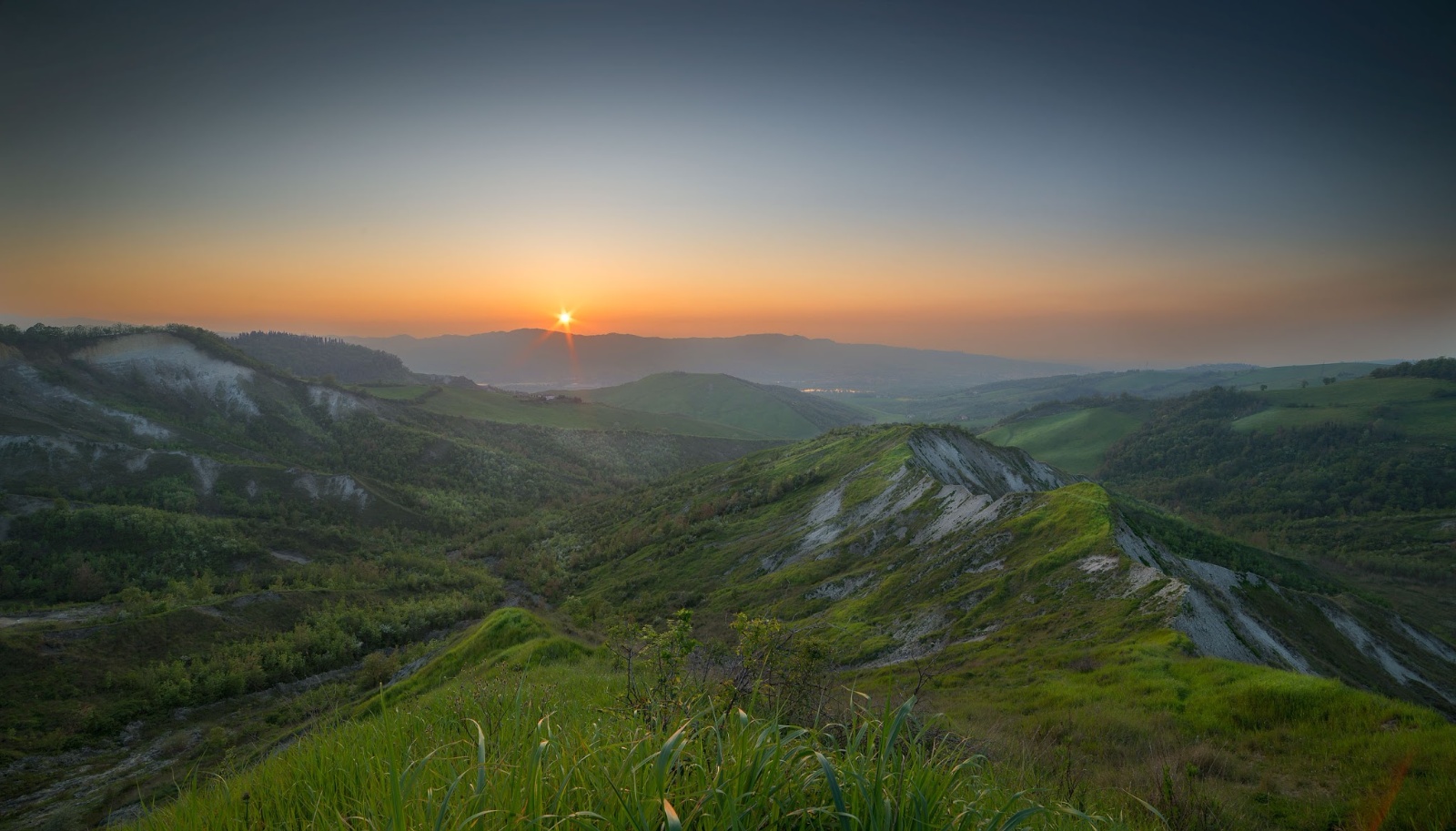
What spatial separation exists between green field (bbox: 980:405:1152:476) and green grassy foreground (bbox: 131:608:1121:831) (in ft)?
517

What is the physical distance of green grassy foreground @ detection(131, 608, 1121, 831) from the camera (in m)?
2.50

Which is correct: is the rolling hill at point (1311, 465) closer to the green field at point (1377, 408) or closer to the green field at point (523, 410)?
the green field at point (1377, 408)

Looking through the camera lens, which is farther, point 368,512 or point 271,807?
point 368,512

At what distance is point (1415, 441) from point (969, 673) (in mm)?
163839

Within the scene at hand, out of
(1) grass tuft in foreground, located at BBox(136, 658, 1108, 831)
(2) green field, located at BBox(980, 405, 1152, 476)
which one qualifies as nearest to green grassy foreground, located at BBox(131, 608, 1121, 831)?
(1) grass tuft in foreground, located at BBox(136, 658, 1108, 831)

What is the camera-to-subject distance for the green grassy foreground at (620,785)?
2.50 metres

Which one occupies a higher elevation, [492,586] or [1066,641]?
[1066,641]

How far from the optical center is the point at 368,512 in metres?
65.4

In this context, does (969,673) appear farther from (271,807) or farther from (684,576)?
(684,576)

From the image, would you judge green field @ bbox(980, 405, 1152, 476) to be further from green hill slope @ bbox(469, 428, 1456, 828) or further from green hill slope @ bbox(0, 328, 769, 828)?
green hill slope @ bbox(0, 328, 769, 828)

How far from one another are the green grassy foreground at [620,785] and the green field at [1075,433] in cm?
15759

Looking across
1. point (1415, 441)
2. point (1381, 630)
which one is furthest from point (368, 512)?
point (1415, 441)

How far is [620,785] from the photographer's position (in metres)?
2.67

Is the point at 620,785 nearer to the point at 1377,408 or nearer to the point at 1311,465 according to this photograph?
the point at 1311,465
